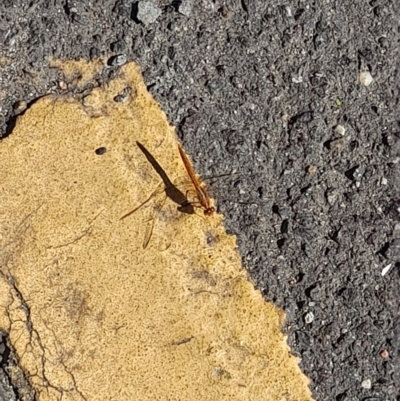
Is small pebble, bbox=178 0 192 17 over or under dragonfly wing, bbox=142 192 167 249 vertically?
over

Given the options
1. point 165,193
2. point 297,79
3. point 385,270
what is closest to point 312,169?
point 297,79

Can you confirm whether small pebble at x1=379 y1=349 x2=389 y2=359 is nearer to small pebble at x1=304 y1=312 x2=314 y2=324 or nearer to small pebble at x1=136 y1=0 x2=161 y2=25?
small pebble at x1=304 y1=312 x2=314 y2=324

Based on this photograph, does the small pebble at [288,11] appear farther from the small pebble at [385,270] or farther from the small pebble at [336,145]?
the small pebble at [385,270]

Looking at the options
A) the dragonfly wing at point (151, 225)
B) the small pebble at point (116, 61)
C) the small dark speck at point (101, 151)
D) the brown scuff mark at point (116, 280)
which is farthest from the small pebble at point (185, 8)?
the dragonfly wing at point (151, 225)

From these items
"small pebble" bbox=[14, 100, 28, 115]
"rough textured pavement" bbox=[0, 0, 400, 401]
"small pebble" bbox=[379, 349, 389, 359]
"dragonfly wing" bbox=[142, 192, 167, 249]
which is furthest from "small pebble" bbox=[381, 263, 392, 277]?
"small pebble" bbox=[14, 100, 28, 115]

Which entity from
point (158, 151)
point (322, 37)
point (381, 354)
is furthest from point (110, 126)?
point (381, 354)

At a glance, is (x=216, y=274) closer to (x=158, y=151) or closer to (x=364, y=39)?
(x=158, y=151)

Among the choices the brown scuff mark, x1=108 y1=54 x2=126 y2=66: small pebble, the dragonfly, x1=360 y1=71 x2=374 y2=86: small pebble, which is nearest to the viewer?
the brown scuff mark
